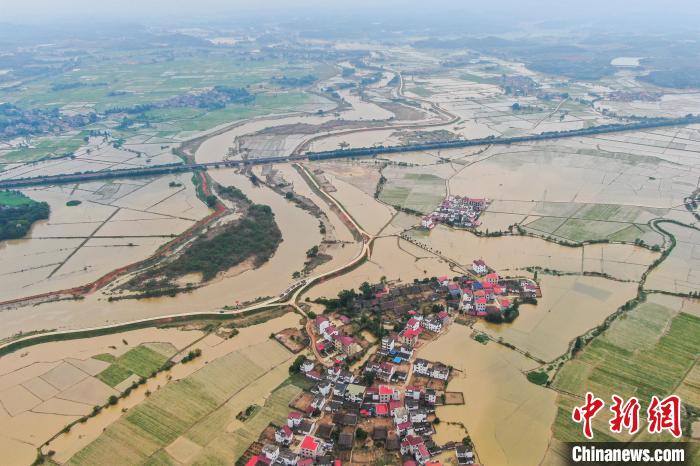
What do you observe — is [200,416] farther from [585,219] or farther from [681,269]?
[585,219]

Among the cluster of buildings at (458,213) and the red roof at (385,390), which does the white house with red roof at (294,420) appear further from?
the cluster of buildings at (458,213)

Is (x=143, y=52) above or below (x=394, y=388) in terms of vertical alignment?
above

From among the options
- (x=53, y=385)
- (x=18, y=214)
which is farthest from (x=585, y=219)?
(x=18, y=214)

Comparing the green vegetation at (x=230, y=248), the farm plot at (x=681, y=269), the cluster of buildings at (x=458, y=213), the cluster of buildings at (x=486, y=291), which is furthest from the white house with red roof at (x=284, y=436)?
the farm plot at (x=681, y=269)

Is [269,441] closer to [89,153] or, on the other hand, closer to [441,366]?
[441,366]

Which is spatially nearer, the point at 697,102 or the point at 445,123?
the point at 445,123

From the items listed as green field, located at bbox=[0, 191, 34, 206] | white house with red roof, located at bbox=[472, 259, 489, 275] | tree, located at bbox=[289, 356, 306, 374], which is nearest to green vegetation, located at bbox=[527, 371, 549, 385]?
white house with red roof, located at bbox=[472, 259, 489, 275]

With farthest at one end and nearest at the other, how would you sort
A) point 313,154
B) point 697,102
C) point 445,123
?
1. point 697,102
2. point 445,123
3. point 313,154

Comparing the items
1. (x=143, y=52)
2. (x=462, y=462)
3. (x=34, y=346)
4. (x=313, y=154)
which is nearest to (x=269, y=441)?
(x=462, y=462)
